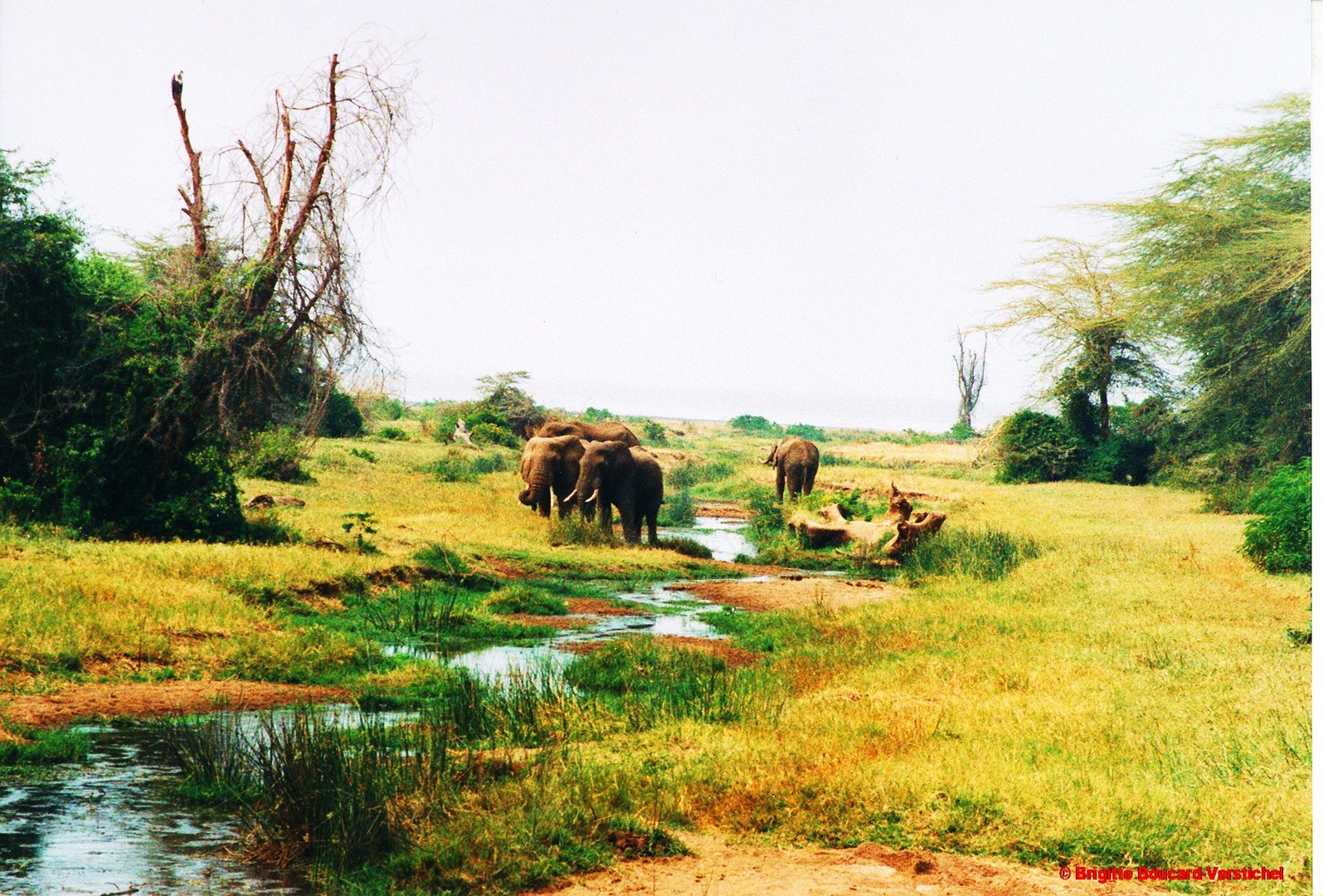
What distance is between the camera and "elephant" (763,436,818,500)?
30.1 metres

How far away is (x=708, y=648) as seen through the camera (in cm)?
1216

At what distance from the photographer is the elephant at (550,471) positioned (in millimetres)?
23984

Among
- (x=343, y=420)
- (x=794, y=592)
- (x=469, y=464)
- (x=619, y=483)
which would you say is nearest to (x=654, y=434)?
(x=343, y=420)

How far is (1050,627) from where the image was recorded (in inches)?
489

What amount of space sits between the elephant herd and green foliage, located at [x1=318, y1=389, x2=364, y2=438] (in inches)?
548

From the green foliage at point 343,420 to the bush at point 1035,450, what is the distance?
23279 millimetres

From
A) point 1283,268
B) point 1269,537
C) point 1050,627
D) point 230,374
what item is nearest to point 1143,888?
point 1050,627

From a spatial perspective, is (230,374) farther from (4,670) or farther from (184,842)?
(184,842)

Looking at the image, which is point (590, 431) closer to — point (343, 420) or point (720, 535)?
point (720, 535)

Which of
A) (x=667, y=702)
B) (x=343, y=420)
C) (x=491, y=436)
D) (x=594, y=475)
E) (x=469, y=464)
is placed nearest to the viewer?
(x=667, y=702)

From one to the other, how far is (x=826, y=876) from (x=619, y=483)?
16.4 metres

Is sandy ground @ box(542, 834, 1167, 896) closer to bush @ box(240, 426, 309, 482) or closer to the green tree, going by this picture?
bush @ box(240, 426, 309, 482)

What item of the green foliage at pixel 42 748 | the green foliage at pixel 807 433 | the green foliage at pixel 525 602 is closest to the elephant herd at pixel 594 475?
the green foliage at pixel 525 602

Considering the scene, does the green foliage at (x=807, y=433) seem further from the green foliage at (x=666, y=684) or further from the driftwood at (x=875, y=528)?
the green foliage at (x=666, y=684)
